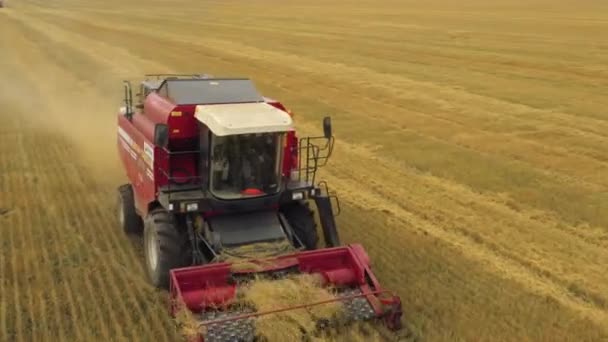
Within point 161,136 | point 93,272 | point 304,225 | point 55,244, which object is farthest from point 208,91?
point 55,244

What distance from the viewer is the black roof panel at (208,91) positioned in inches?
320

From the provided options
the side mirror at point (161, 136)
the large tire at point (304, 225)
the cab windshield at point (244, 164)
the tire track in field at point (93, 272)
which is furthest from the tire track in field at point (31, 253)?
the large tire at point (304, 225)

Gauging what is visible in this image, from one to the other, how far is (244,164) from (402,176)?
18.5 ft

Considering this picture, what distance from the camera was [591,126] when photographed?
16062 mm

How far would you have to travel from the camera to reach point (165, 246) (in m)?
7.46

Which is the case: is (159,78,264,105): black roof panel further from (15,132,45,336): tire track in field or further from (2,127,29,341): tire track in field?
(2,127,29,341): tire track in field

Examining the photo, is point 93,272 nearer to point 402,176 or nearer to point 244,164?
→ point 244,164

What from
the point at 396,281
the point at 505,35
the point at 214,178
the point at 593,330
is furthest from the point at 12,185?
the point at 505,35

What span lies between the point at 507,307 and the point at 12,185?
8775mm

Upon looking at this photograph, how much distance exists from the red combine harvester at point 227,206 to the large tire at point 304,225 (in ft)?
0.04

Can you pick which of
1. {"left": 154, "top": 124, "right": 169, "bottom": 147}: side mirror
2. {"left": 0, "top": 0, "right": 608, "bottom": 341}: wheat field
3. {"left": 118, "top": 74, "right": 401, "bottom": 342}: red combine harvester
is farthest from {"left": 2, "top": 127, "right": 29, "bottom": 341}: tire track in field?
{"left": 154, "top": 124, "right": 169, "bottom": 147}: side mirror

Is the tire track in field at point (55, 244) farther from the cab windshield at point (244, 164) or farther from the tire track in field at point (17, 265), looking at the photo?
the cab windshield at point (244, 164)

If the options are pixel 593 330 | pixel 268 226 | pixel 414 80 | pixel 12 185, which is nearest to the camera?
pixel 593 330

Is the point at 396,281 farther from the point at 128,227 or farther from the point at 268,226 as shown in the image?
the point at 128,227
